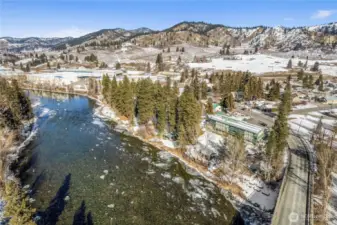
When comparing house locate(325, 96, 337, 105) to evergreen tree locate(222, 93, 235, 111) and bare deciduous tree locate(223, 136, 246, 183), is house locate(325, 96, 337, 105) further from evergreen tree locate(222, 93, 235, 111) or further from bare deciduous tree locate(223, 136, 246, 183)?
bare deciduous tree locate(223, 136, 246, 183)

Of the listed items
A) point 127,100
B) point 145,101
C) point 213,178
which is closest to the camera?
point 213,178

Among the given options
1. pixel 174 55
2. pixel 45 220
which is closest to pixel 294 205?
pixel 45 220

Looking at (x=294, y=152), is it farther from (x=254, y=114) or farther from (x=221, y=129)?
(x=254, y=114)

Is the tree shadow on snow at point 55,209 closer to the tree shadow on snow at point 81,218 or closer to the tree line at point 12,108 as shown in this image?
the tree shadow on snow at point 81,218

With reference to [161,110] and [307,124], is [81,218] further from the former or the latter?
[307,124]

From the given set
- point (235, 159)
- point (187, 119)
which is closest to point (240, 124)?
point (187, 119)

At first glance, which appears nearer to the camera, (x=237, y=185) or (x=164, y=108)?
(x=237, y=185)
